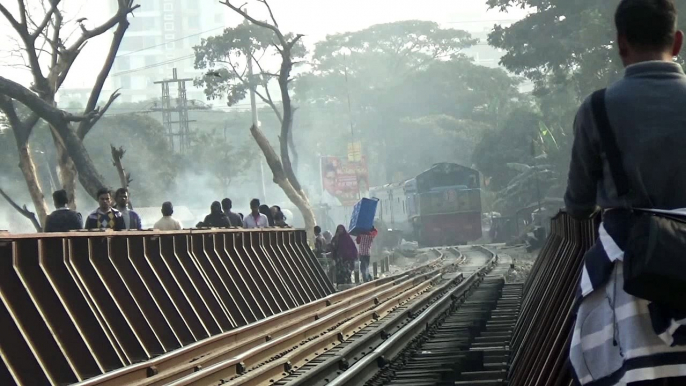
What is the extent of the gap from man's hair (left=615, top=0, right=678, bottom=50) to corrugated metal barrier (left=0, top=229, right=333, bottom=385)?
19.5ft

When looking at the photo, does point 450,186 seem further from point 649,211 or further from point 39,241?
point 649,211

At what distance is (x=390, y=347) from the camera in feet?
38.2

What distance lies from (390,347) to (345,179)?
4776 cm

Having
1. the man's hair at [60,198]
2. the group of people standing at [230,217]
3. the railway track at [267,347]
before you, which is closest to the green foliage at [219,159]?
the group of people standing at [230,217]

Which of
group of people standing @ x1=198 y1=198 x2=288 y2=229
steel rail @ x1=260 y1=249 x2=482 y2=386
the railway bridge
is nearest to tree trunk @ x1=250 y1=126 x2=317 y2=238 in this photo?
group of people standing @ x1=198 y1=198 x2=288 y2=229

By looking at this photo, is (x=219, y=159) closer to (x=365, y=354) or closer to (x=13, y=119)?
(x=13, y=119)

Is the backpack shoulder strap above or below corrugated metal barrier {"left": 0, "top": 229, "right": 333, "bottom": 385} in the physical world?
above

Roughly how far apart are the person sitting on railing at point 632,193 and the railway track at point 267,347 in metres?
5.29

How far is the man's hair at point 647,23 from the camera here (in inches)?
144

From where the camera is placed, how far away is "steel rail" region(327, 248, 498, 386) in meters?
9.68

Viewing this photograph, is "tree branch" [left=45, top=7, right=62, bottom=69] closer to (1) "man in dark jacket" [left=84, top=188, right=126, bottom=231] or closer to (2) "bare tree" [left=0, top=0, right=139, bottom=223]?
(2) "bare tree" [left=0, top=0, right=139, bottom=223]

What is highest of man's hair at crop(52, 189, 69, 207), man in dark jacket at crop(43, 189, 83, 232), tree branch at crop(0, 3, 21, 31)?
tree branch at crop(0, 3, 21, 31)

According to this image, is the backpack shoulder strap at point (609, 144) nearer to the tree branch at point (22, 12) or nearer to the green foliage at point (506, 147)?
the tree branch at point (22, 12)

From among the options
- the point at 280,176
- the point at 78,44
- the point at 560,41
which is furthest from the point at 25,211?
the point at 560,41
